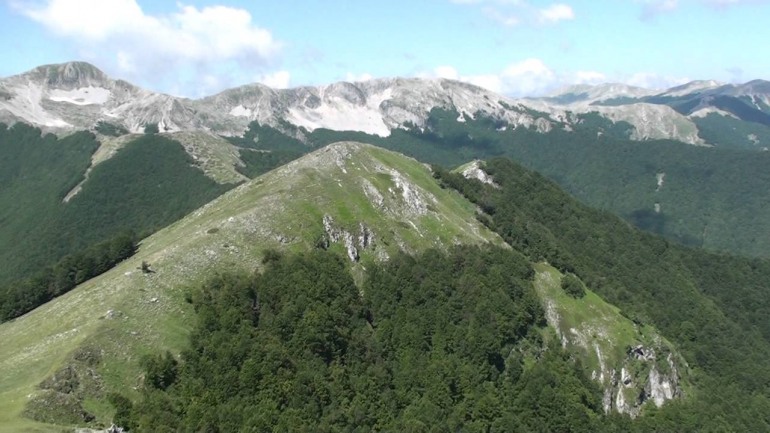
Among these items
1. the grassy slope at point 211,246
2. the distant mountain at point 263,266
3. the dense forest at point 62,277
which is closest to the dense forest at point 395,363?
the distant mountain at point 263,266

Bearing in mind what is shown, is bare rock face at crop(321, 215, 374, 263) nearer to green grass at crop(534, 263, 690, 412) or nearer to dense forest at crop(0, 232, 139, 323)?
green grass at crop(534, 263, 690, 412)

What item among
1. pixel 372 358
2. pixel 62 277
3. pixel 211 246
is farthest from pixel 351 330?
pixel 62 277

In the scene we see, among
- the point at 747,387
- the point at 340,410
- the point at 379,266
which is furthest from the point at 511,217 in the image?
the point at 340,410

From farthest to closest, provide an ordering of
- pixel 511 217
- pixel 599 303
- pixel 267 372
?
pixel 511 217 < pixel 599 303 < pixel 267 372

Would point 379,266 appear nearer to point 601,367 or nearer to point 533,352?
point 533,352

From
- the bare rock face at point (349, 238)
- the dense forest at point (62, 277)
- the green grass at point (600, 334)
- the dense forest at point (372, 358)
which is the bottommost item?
the green grass at point (600, 334)

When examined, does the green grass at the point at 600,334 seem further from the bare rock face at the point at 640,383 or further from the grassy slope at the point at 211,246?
the grassy slope at the point at 211,246
